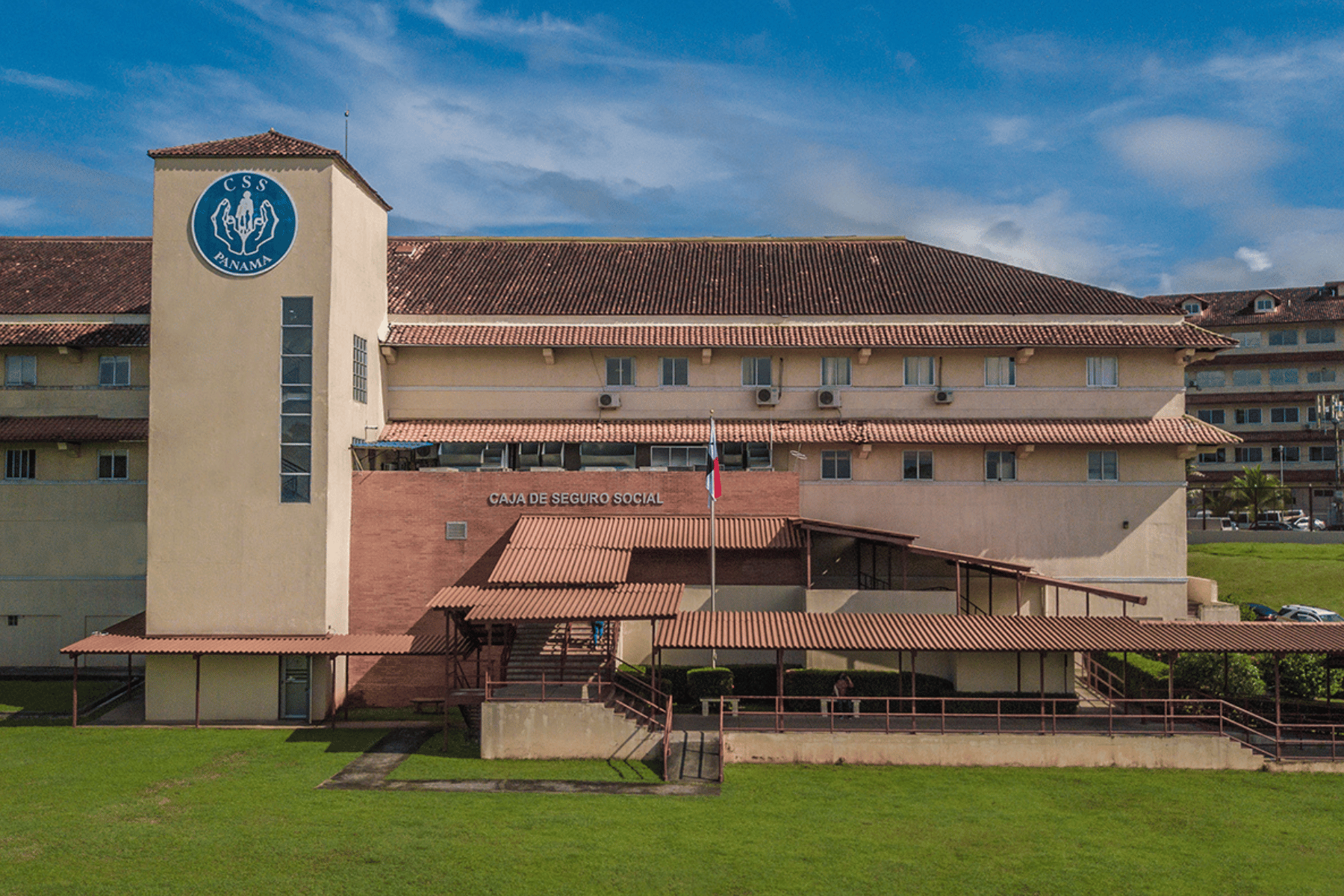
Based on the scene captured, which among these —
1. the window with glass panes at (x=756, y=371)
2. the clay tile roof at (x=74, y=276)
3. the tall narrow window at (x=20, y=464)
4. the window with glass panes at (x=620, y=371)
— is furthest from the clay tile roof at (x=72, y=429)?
the window with glass panes at (x=756, y=371)

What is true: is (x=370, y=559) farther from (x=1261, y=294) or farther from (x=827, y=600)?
(x=1261, y=294)

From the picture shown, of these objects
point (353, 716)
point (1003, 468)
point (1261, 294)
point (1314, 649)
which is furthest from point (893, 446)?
point (1261, 294)

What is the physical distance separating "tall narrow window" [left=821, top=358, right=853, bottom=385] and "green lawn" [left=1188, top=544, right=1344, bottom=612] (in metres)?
23.6

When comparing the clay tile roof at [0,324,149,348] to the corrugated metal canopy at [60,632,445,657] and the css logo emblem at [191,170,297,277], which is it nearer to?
the css logo emblem at [191,170,297,277]

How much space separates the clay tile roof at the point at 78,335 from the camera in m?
38.6

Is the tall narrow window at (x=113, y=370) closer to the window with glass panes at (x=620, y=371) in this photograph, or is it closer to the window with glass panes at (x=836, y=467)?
the window with glass panes at (x=620, y=371)

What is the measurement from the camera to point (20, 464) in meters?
39.1

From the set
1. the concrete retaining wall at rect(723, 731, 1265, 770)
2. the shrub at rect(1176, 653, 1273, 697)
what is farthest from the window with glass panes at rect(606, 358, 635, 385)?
the shrub at rect(1176, 653, 1273, 697)

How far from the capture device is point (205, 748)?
2894cm

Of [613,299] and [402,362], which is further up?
[613,299]

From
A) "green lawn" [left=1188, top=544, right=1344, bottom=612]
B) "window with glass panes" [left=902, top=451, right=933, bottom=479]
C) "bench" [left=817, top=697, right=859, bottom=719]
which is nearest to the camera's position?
"bench" [left=817, top=697, right=859, bottom=719]

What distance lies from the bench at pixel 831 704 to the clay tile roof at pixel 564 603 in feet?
15.8

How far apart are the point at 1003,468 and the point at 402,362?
23.3 metres

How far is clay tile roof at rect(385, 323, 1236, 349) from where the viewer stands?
129 feet
